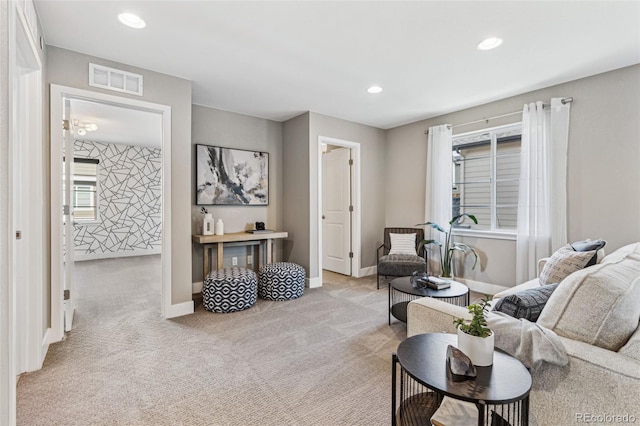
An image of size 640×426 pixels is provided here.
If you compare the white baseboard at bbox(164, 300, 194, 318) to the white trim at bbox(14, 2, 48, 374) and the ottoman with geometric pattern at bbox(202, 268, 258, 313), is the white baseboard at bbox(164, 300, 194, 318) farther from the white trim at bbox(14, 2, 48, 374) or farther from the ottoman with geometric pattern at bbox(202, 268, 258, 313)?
the white trim at bbox(14, 2, 48, 374)

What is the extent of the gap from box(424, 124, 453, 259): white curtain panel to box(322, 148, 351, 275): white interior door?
1298 mm

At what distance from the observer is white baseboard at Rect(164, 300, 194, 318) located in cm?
310

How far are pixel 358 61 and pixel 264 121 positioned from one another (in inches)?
85.6

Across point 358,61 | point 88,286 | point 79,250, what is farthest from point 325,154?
point 79,250

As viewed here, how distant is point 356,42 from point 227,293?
2750 mm

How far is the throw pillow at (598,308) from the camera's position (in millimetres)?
1178

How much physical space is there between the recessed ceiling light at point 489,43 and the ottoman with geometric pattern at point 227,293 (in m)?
3.19

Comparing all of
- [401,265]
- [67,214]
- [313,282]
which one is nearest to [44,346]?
[67,214]

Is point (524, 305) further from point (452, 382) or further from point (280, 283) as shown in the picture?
point (280, 283)

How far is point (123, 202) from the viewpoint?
22.2 feet

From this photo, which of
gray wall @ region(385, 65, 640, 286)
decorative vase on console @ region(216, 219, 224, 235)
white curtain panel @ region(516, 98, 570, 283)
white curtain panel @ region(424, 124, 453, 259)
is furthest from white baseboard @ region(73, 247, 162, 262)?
white curtain panel @ region(516, 98, 570, 283)

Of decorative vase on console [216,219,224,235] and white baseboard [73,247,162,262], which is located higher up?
decorative vase on console [216,219,224,235]

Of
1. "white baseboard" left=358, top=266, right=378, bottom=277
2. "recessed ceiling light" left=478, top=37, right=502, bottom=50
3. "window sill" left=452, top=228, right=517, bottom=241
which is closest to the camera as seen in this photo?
"recessed ceiling light" left=478, top=37, right=502, bottom=50

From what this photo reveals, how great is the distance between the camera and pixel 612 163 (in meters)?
2.98
